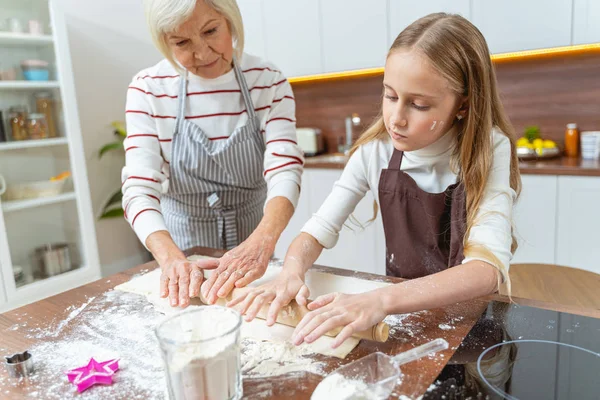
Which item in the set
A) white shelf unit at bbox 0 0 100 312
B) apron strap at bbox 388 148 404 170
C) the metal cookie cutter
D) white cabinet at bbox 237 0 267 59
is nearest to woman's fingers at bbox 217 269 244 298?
the metal cookie cutter

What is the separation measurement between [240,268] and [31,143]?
6.39 ft

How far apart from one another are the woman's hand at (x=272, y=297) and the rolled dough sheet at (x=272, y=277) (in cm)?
3

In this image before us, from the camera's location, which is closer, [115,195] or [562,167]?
[562,167]

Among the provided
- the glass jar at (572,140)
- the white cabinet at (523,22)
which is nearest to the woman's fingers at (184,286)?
the white cabinet at (523,22)

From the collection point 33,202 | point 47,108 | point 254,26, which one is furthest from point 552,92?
point 33,202

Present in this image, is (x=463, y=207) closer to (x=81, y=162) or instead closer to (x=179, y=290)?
(x=179, y=290)

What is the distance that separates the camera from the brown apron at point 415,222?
3.54ft

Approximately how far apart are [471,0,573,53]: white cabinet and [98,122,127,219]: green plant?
2212mm

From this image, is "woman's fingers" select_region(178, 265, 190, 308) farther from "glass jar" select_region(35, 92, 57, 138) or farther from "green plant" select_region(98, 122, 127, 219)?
"green plant" select_region(98, 122, 127, 219)

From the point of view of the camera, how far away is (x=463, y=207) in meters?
1.01

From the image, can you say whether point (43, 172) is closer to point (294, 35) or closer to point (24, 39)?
point (24, 39)

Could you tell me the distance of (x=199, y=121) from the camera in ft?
4.35

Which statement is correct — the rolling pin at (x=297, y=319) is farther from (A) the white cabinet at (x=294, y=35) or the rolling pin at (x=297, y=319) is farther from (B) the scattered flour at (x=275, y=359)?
(A) the white cabinet at (x=294, y=35)

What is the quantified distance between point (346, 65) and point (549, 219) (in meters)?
1.43
